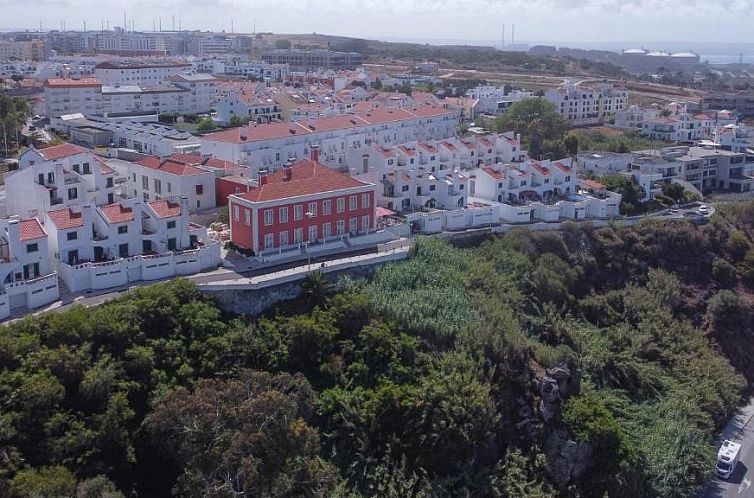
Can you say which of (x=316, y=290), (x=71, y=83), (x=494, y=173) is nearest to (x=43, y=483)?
(x=316, y=290)

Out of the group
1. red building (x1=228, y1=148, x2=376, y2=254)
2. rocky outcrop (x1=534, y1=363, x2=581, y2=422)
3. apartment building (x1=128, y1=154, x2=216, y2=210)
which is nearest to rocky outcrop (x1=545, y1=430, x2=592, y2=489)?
rocky outcrop (x1=534, y1=363, x2=581, y2=422)

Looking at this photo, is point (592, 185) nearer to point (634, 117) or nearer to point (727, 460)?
point (727, 460)

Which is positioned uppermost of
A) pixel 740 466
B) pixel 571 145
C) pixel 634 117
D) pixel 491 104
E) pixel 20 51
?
pixel 20 51

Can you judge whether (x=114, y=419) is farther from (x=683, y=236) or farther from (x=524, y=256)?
(x=683, y=236)

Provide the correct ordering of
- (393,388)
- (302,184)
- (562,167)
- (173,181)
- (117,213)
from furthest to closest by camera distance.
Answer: (562,167)
(173,181)
(302,184)
(117,213)
(393,388)

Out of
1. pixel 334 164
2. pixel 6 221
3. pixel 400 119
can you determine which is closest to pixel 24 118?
pixel 334 164

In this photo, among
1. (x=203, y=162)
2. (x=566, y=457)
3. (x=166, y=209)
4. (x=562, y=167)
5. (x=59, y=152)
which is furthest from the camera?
(x=562, y=167)

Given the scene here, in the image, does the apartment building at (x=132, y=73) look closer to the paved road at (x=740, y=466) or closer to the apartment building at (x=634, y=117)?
the apartment building at (x=634, y=117)
